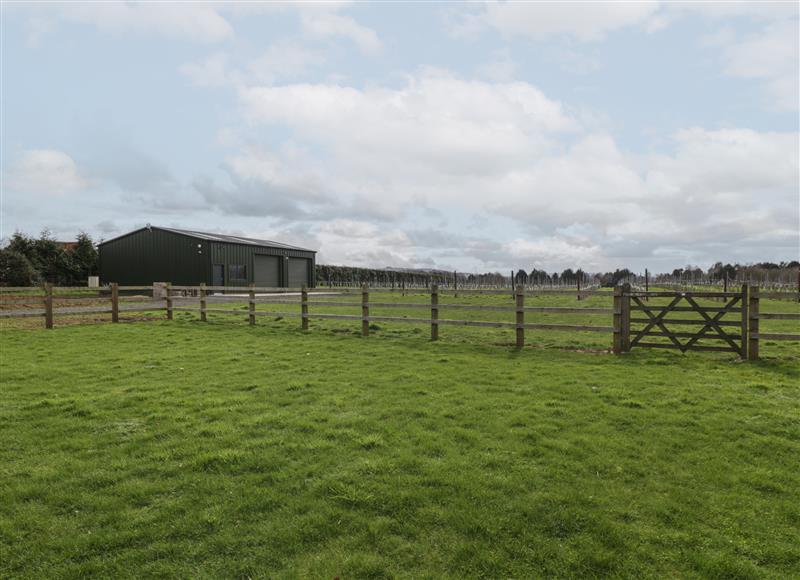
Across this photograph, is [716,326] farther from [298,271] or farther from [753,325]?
[298,271]

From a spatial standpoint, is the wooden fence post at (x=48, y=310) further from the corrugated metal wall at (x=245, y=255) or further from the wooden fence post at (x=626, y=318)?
the corrugated metal wall at (x=245, y=255)

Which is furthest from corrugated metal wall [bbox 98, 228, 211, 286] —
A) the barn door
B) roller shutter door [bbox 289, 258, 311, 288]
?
roller shutter door [bbox 289, 258, 311, 288]

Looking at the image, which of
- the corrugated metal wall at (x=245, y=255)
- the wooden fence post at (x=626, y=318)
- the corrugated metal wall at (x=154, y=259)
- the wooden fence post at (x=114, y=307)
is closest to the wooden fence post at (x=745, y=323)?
the wooden fence post at (x=626, y=318)

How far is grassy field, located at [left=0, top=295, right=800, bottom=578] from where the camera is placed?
288cm

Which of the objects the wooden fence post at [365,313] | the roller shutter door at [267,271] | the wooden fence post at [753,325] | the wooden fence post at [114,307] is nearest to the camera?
the wooden fence post at [753,325]

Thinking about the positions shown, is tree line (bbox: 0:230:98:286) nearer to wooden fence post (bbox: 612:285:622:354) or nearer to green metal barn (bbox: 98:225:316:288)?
green metal barn (bbox: 98:225:316:288)

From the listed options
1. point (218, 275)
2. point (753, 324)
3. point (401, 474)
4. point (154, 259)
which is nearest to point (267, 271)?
point (218, 275)

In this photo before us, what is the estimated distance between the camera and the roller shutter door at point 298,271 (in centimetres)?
4156

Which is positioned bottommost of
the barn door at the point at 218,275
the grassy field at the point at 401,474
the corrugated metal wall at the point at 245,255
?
the grassy field at the point at 401,474

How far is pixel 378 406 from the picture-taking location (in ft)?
18.8

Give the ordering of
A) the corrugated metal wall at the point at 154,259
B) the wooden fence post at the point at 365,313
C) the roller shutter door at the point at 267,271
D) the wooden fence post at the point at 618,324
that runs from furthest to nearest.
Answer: the roller shutter door at the point at 267,271, the corrugated metal wall at the point at 154,259, the wooden fence post at the point at 365,313, the wooden fence post at the point at 618,324

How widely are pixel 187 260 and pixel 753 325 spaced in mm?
33079

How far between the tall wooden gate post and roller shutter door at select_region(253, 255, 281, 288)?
3416cm

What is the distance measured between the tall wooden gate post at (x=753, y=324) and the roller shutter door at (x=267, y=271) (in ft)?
112
